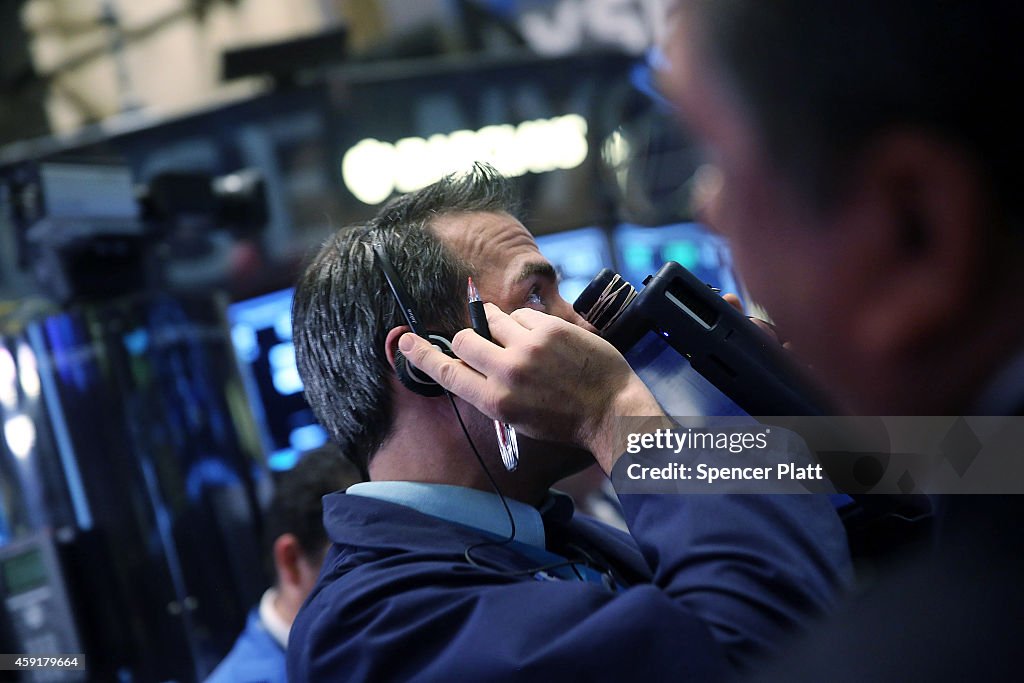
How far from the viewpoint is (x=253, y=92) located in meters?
4.05

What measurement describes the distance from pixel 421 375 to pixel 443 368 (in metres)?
0.07

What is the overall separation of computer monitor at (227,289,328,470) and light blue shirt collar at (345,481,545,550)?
2.27 metres

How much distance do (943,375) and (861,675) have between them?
15cm

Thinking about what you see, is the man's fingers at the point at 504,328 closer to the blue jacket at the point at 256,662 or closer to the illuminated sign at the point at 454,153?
the blue jacket at the point at 256,662

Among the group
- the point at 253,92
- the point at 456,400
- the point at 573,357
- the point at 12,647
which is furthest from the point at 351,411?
the point at 253,92

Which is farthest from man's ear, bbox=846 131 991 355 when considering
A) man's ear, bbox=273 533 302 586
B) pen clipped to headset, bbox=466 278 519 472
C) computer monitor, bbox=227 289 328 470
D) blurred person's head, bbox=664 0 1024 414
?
computer monitor, bbox=227 289 328 470

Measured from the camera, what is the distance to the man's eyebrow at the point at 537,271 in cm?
128

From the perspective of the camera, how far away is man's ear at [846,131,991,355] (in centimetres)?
49

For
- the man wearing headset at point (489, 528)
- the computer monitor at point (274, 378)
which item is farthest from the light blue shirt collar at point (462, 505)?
the computer monitor at point (274, 378)

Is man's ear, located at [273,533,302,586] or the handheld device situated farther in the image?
man's ear, located at [273,533,302,586]

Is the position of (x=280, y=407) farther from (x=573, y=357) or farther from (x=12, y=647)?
(x=573, y=357)

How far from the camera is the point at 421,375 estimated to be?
3.79 feet

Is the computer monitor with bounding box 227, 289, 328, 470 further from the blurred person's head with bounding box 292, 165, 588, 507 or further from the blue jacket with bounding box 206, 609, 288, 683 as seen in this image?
the blurred person's head with bounding box 292, 165, 588, 507

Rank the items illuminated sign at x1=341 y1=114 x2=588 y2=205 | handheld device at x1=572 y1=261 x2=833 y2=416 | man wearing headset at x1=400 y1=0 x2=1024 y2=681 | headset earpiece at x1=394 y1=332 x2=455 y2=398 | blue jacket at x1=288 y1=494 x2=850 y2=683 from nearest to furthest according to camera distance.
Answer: man wearing headset at x1=400 y1=0 x2=1024 y2=681, blue jacket at x1=288 y1=494 x2=850 y2=683, handheld device at x1=572 y1=261 x2=833 y2=416, headset earpiece at x1=394 y1=332 x2=455 y2=398, illuminated sign at x1=341 y1=114 x2=588 y2=205
